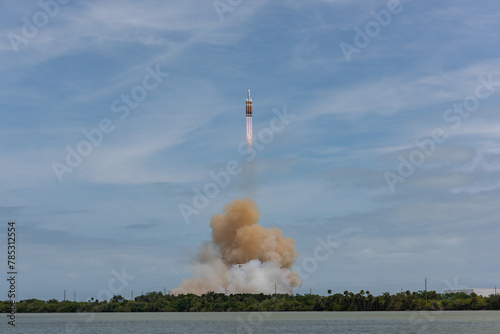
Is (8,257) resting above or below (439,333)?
above

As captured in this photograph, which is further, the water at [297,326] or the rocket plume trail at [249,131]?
the rocket plume trail at [249,131]

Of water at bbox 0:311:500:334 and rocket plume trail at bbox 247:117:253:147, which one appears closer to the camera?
water at bbox 0:311:500:334

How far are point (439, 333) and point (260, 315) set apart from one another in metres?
84.2

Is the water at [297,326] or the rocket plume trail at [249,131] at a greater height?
the rocket plume trail at [249,131]

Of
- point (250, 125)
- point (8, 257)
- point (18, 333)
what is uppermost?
point (250, 125)

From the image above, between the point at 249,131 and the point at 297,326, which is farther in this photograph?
the point at 249,131

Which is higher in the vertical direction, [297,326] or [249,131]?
[249,131]

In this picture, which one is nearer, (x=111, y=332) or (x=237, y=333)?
(x=237, y=333)

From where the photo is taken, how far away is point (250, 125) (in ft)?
546

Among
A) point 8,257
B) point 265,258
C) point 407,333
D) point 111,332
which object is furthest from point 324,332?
point 265,258

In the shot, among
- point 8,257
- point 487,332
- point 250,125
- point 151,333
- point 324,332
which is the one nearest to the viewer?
point 8,257

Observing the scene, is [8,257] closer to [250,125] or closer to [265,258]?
[250,125]

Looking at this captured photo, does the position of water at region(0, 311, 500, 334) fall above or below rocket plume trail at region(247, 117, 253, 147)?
below

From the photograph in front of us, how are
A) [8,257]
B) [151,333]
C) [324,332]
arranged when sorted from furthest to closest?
[151,333], [324,332], [8,257]
